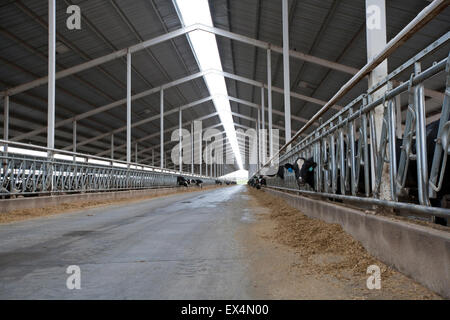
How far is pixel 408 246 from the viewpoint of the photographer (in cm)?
190

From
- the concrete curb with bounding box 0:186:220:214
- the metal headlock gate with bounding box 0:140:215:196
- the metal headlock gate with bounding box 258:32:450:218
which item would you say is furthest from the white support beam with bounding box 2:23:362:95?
the metal headlock gate with bounding box 258:32:450:218

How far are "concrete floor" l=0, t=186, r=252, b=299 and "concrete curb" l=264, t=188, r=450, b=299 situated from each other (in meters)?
0.90

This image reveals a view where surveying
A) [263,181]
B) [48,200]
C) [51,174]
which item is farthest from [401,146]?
[263,181]

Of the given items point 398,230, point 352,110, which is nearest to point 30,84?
point 352,110

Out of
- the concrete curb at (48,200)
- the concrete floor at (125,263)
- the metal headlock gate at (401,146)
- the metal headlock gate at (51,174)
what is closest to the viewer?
the metal headlock gate at (401,146)

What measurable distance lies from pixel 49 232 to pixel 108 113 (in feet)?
74.1

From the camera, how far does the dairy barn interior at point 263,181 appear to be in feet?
6.47

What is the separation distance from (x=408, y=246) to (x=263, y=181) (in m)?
15.7

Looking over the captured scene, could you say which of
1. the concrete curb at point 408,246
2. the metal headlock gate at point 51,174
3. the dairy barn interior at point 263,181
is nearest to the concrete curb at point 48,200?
the dairy barn interior at point 263,181

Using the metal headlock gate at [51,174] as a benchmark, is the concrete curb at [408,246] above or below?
below

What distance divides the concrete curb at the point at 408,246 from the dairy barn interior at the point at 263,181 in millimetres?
10

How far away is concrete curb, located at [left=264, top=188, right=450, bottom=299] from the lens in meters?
1.59

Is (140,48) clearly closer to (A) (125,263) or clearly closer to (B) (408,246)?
(A) (125,263)

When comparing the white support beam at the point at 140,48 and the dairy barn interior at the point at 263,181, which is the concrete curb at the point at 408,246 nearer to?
the dairy barn interior at the point at 263,181
